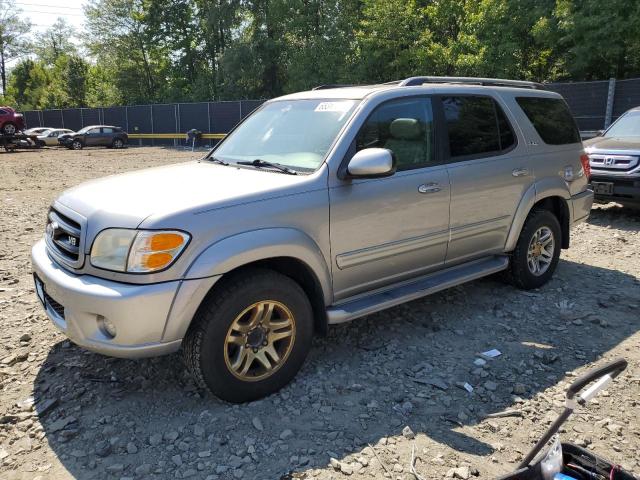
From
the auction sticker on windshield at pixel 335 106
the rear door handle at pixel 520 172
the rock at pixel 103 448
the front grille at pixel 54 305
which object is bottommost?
the rock at pixel 103 448

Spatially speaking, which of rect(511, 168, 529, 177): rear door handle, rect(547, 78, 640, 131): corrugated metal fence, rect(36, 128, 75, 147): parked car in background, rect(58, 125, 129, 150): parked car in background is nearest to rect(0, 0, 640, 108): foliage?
rect(547, 78, 640, 131): corrugated metal fence

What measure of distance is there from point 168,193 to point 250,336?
100 centimetres

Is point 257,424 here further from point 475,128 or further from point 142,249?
point 475,128

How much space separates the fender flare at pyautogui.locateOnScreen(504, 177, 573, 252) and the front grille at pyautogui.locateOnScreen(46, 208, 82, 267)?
3.52 meters

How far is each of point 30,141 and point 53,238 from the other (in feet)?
93.1

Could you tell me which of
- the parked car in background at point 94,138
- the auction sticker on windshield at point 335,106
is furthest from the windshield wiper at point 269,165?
the parked car in background at point 94,138

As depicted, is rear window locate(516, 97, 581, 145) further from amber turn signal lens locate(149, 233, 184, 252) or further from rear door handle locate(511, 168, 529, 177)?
amber turn signal lens locate(149, 233, 184, 252)

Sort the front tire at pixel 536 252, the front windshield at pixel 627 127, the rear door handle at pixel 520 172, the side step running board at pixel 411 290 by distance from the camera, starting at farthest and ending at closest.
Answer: the front windshield at pixel 627 127 < the front tire at pixel 536 252 < the rear door handle at pixel 520 172 < the side step running board at pixel 411 290

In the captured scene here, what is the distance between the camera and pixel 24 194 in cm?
1120

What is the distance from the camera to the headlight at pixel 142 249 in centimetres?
281

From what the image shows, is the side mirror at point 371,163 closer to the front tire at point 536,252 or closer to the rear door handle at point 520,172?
the rear door handle at point 520,172

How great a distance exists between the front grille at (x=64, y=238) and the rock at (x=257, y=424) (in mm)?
1353

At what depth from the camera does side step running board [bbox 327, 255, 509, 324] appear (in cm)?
352

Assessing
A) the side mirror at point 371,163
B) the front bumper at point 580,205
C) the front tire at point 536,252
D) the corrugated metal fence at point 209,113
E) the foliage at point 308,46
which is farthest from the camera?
the foliage at point 308,46
